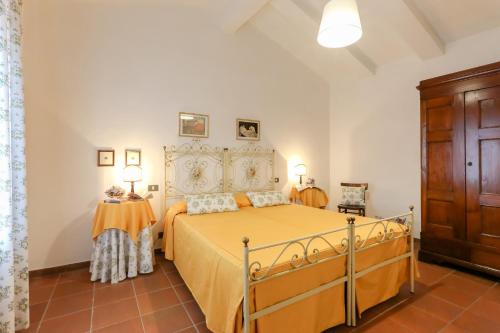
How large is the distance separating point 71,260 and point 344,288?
3.18 meters

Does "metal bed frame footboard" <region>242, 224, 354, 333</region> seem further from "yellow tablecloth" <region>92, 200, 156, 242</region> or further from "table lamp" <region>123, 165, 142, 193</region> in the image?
"table lamp" <region>123, 165, 142, 193</region>

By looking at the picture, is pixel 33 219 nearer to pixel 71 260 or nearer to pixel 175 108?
pixel 71 260

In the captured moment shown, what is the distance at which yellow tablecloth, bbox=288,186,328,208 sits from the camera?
15.5 ft

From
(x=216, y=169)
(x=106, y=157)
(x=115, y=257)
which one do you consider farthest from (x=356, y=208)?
(x=106, y=157)

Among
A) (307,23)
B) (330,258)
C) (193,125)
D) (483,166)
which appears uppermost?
(307,23)

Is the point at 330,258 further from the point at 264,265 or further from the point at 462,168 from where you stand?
the point at 462,168

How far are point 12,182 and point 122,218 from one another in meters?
1.12

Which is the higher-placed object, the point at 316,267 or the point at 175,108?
the point at 175,108

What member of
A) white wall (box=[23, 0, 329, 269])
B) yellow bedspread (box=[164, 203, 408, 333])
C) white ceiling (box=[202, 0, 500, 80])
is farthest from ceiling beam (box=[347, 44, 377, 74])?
yellow bedspread (box=[164, 203, 408, 333])

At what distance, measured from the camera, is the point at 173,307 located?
2307mm

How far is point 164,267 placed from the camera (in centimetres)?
321

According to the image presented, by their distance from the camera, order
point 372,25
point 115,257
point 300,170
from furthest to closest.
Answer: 1. point 300,170
2. point 372,25
3. point 115,257

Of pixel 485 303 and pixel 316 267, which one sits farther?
pixel 485 303

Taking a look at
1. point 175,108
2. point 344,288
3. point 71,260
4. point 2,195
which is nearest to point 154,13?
point 175,108
